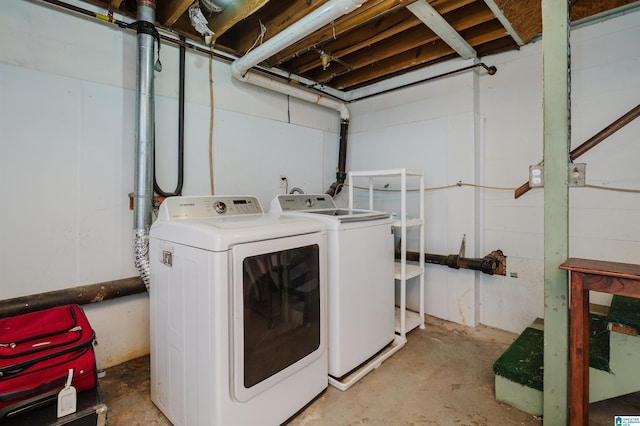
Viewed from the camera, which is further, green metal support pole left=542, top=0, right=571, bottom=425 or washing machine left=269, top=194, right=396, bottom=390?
washing machine left=269, top=194, right=396, bottom=390

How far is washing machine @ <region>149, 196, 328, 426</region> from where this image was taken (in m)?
1.42

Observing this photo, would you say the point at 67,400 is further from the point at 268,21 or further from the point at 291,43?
the point at 268,21

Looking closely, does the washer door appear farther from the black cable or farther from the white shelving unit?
the black cable

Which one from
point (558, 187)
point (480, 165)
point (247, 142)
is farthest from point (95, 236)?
point (480, 165)

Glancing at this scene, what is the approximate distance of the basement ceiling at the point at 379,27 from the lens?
7.12 ft

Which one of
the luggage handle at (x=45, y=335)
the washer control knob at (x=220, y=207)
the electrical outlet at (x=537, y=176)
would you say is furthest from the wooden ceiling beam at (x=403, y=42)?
the luggage handle at (x=45, y=335)

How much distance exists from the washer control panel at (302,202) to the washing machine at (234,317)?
0.62m

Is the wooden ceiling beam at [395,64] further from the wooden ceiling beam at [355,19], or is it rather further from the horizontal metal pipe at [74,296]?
the horizontal metal pipe at [74,296]

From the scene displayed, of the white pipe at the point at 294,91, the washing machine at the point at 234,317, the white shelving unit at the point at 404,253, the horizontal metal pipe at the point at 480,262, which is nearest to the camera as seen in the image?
the washing machine at the point at 234,317

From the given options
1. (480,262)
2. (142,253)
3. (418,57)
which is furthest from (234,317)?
(418,57)

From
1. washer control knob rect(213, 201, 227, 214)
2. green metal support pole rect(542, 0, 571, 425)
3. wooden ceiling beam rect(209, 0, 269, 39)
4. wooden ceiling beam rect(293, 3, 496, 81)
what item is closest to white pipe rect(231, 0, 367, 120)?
wooden ceiling beam rect(209, 0, 269, 39)

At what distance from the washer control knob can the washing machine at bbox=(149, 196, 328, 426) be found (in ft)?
0.20

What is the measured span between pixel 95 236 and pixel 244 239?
137cm

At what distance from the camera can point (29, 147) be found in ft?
6.24
